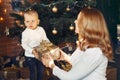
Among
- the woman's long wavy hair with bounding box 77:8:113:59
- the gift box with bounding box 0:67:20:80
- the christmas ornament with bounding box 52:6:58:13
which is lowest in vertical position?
the gift box with bounding box 0:67:20:80

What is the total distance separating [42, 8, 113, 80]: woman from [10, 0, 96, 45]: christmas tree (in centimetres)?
251

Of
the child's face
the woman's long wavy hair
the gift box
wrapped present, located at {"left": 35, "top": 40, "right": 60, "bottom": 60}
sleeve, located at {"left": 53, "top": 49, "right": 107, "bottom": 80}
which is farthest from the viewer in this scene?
the gift box

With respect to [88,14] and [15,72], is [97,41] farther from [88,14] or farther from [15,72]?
[15,72]

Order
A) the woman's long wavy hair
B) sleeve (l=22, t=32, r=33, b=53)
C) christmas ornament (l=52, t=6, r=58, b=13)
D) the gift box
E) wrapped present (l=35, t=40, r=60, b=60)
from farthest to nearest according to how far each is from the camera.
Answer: the gift box → christmas ornament (l=52, t=6, r=58, b=13) → sleeve (l=22, t=32, r=33, b=53) → wrapped present (l=35, t=40, r=60, b=60) → the woman's long wavy hair

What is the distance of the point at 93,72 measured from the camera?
92.1 inches

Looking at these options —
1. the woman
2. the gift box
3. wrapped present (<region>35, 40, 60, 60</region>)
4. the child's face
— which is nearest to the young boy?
the child's face

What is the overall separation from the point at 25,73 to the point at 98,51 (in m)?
3.04

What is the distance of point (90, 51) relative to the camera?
2.30 meters

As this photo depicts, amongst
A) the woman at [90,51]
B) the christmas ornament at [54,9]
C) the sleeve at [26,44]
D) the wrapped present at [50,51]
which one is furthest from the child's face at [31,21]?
the woman at [90,51]

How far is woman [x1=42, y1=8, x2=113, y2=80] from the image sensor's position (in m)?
2.29

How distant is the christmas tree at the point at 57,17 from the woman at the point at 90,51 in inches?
98.7

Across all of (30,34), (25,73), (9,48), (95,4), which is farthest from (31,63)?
(9,48)

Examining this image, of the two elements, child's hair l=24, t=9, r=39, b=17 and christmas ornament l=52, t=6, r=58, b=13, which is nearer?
child's hair l=24, t=9, r=39, b=17

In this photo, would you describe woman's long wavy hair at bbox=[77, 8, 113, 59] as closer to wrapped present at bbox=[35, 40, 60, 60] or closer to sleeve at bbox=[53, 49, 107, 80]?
sleeve at bbox=[53, 49, 107, 80]
